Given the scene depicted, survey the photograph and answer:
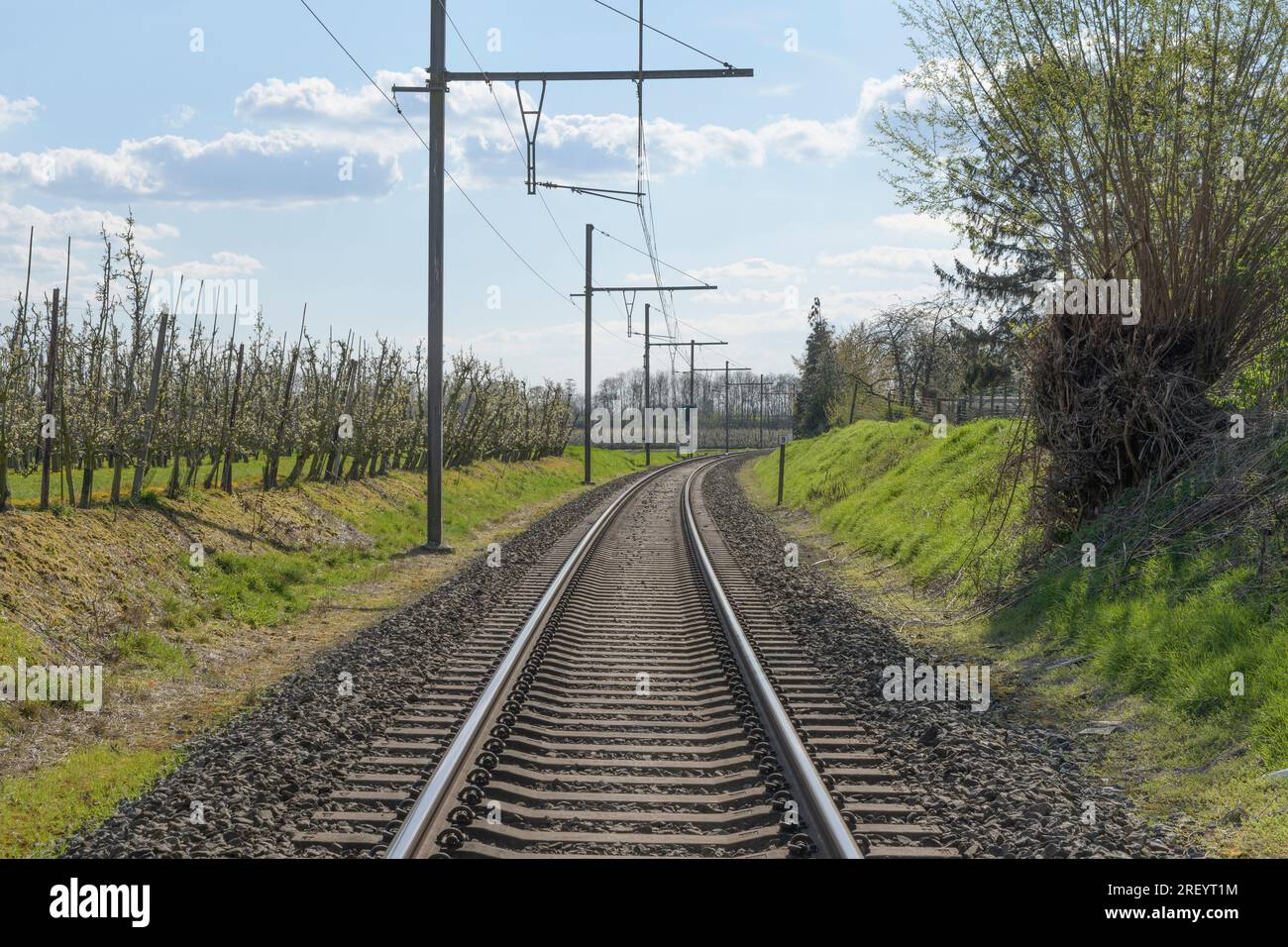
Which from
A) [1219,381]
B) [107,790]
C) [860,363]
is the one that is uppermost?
[860,363]

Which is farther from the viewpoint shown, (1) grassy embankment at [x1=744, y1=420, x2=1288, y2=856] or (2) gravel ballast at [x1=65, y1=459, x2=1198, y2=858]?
Answer: (1) grassy embankment at [x1=744, y1=420, x2=1288, y2=856]

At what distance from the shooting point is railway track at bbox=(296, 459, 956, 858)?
5043 millimetres

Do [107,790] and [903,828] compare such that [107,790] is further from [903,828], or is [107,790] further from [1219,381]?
[1219,381]

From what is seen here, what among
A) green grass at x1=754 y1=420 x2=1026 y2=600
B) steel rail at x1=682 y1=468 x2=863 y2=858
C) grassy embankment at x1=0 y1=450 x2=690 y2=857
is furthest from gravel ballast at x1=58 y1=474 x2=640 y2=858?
green grass at x1=754 y1=420 x2=1026 y2=600

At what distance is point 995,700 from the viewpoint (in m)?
8.05

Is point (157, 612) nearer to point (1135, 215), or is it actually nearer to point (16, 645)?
point (16, 645)

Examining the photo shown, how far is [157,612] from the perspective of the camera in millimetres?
10656

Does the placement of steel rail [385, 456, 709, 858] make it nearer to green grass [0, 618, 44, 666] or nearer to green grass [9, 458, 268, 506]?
green grass [0, 618, 44, 666]

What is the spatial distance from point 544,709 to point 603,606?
4788 mm

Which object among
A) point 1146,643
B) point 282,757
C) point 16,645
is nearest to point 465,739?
point 282,757

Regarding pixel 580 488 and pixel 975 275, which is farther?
pixel 975 275

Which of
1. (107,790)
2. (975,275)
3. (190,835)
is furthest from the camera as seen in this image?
(975,275)

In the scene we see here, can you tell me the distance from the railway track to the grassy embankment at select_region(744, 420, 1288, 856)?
5.33 feet
